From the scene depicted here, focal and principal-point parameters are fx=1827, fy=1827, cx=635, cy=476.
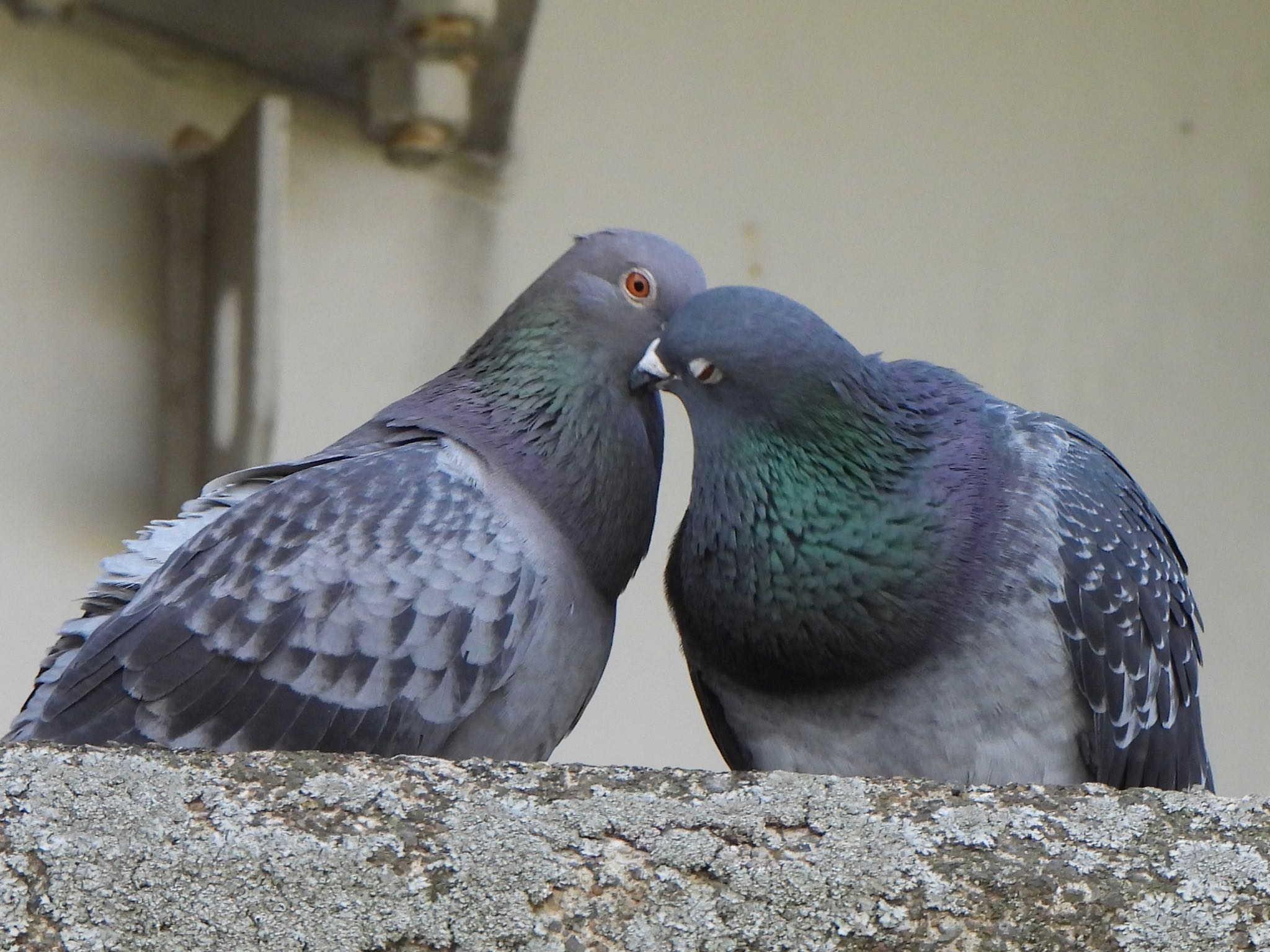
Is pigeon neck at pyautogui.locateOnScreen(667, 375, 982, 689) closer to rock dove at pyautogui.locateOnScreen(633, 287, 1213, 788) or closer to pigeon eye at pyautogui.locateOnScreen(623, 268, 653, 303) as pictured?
rock dove at pyautogui.locateOnScreen(633, 287, 1213, 788)

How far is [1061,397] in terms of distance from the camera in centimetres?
479

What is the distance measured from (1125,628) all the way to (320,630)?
0.97 meters

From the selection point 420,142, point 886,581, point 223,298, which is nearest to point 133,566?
point 886,581

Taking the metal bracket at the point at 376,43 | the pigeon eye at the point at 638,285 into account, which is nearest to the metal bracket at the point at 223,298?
the metal bracket at the point at 376,43

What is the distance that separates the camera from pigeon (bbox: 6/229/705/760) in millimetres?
2051

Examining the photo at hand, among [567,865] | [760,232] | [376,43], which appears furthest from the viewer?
[760,232]

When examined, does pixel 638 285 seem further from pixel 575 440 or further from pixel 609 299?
pixel 575 440

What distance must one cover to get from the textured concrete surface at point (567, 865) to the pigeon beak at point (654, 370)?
3.17 ft

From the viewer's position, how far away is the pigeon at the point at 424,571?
2051mm

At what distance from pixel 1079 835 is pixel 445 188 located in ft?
10.1

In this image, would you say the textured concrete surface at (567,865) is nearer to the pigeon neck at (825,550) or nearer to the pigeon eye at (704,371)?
the pigeon neck at (825,550)

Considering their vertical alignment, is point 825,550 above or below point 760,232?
below

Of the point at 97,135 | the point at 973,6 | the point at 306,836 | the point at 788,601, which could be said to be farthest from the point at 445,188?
the point at 306,836

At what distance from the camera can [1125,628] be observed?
2.23 m
